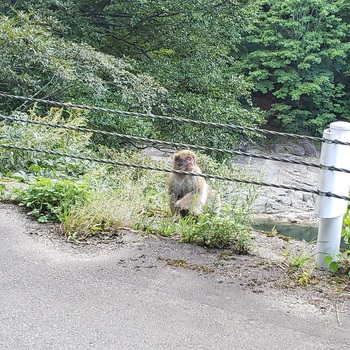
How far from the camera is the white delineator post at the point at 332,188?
122 inches

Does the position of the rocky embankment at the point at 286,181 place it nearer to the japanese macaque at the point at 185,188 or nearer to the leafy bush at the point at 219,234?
the japanese macaque at the point at 185,188

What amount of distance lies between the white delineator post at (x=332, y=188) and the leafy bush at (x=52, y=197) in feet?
5.60

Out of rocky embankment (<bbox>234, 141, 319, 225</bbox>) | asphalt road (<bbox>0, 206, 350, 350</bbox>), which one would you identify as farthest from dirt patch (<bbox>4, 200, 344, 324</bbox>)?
rocky embankment (<bbox>234, 141, 319, 225</bbox>)

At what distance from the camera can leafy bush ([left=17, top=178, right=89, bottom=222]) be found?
3.92 m

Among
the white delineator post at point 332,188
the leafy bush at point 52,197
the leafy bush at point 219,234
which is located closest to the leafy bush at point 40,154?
the leafy bush at point 52,197

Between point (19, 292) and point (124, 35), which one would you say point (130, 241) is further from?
point (124, 35)

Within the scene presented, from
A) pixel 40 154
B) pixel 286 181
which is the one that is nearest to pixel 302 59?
pixel 286 181

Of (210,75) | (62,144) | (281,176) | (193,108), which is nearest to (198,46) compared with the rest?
(210,75)

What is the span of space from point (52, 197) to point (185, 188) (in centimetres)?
158

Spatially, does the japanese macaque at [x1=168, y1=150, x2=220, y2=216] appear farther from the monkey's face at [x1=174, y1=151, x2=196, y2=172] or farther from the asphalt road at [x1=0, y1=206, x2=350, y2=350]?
the asphalt road at [x1=0, y1=206, x2=350, y2=350]

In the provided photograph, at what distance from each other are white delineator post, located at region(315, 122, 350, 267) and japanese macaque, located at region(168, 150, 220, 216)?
5.60ft

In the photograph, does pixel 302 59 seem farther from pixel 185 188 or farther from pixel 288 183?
pixel 185 188

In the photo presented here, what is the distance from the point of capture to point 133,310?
2.69 meters

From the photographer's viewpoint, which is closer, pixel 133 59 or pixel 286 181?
pixel 133 59
